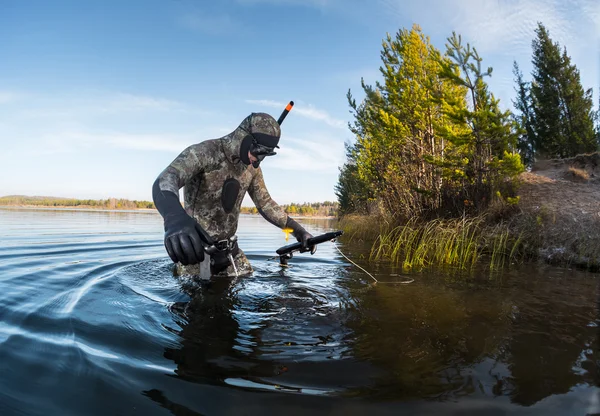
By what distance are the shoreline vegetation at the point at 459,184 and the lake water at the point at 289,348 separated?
9.00ft

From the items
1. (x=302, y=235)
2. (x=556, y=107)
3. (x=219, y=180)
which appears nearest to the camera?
(x=219, y=180)

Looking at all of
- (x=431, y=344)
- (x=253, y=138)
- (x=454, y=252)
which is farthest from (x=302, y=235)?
(x=454, y=252)

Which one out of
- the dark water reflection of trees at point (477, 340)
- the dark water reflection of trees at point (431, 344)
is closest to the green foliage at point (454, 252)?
the dark water reflection of trees at point (477, 340)

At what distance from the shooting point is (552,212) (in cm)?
848

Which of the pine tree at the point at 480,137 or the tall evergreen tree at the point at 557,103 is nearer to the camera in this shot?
the pine tree at the point at 480,137

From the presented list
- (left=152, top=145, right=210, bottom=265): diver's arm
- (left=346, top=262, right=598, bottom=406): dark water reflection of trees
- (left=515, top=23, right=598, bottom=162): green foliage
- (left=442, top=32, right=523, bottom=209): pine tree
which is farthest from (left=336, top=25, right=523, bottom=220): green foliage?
(left=515, top=23, right=598, bottom=162): green foliage

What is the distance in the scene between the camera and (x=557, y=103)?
21.5 metres

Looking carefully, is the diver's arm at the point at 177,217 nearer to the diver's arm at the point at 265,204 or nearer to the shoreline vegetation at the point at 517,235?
the diver's arm at the point at 265,204

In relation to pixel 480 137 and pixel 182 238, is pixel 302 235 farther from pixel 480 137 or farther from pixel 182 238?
pixel 480 137

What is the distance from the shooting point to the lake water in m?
1.50

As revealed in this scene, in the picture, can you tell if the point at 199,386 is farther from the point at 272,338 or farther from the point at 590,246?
the point at 590,246

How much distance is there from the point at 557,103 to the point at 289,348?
26728 mm

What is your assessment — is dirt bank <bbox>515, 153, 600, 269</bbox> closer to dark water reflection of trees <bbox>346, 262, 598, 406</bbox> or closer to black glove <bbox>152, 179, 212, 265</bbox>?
dark water reflection of trees <bbox>346, 262, 598, 406</bbox>

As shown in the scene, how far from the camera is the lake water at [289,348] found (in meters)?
1.50
